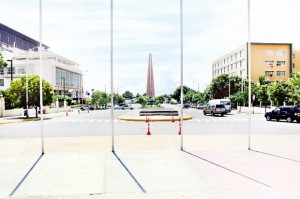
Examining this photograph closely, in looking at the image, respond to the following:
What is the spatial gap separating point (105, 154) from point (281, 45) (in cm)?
9249

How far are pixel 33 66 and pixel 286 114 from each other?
77.9 meters

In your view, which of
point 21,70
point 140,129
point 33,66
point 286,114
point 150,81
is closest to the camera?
point 140,129

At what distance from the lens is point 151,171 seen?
9.98 metres

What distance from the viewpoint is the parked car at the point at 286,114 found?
3139 centimetres

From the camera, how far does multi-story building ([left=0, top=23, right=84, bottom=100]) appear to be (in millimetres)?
93062

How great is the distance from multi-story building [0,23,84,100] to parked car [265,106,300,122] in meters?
60.2

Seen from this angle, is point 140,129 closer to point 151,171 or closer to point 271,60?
point 151,171

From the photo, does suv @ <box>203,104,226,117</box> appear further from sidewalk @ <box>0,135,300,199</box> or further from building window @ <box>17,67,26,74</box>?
building window @ <box>17,67,26,74</box>

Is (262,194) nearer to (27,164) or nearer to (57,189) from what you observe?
(57,189)

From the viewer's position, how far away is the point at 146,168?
10.4 m

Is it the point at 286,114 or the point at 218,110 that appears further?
the point at 218,110

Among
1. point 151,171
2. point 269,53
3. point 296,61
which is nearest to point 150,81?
point 151,171

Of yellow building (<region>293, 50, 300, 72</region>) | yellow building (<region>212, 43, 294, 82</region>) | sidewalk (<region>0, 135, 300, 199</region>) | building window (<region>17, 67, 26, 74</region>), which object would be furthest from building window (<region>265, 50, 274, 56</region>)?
sidewalk (<region>0, 135, 300, 199</region>)

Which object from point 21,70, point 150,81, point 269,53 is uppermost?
point 269,53
